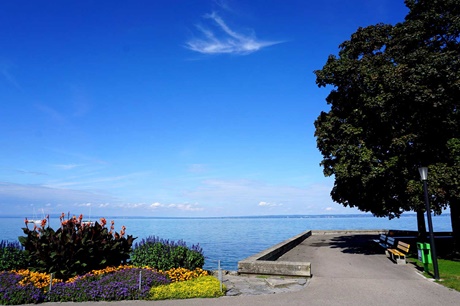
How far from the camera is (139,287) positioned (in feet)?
31.6

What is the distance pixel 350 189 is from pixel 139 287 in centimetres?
1340

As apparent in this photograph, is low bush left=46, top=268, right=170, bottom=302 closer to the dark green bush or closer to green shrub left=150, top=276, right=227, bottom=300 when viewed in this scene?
green shrub left=150, top=276, right=227, bottom=300

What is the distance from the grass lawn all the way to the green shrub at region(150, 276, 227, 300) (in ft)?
23.9

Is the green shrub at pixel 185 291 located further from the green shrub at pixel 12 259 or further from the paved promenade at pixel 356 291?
the green shrub at pixel 12 259

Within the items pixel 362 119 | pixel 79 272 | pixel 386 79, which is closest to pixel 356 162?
pixel 362 119

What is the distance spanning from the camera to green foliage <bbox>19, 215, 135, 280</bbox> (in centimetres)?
1093

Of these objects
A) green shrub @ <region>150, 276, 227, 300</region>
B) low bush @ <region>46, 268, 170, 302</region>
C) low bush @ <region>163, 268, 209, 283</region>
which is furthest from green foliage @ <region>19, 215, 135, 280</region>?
green shrub @ <region>150, 276, 227, 300</region>

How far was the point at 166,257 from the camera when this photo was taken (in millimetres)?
12219

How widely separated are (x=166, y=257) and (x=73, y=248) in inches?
126

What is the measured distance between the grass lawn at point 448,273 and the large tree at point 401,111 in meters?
2.40

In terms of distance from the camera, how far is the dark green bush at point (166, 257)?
12.1m

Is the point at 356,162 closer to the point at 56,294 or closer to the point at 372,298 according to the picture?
the point at 372,298

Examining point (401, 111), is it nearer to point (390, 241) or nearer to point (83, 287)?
point (390, 241)

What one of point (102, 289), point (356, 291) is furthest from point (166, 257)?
point (356, 291)
